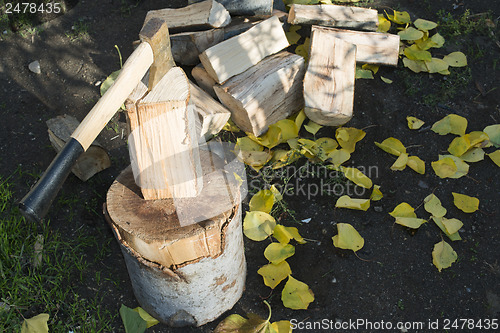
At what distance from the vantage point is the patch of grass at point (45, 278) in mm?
2361

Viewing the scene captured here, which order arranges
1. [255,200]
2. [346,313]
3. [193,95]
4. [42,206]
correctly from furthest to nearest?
1. [193,95]
2. [255,200]
3. [346,313]
4. [42,206]

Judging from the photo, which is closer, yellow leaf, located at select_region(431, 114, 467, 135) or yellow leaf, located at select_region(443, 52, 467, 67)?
yellow leaf, located at select_region(431, 114, 467, 135)

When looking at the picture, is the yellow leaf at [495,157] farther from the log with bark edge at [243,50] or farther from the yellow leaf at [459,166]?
the log with bark edge at [243,50]

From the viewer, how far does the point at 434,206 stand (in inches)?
107

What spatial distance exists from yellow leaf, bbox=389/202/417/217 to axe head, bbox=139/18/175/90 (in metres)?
1.46

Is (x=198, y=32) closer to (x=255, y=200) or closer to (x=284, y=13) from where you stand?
(x=284, y=13)

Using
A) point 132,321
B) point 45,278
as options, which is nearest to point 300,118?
point 132,321

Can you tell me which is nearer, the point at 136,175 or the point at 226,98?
the point at 136,175

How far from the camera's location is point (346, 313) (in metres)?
2.44

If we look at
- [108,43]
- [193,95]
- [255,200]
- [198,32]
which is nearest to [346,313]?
[255,200]

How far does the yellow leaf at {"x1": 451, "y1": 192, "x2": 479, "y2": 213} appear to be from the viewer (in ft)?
8.93

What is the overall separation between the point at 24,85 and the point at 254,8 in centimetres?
165

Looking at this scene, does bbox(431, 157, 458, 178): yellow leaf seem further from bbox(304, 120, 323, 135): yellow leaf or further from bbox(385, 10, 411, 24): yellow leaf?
bbox(385, 10, 411, 24): yellow leaf

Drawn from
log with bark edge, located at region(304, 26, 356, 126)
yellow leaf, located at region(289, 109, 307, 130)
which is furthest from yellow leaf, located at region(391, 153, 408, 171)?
yellow leaf, located at region(289, 109, 307, 130)
